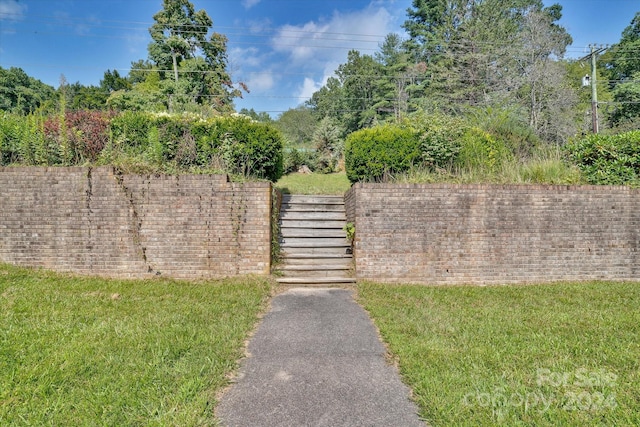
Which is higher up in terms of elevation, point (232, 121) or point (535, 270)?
point (232, 121)

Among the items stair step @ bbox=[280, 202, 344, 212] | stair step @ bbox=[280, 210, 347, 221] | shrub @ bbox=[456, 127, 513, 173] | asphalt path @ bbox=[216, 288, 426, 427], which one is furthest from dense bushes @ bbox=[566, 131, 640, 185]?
asphalt path @ bbox=[216, 288, 426, 427]

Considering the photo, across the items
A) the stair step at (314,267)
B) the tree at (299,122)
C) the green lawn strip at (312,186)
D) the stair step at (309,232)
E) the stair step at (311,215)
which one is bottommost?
the stair step at (314,267)

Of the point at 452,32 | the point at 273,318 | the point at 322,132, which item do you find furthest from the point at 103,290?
the point at 452,32

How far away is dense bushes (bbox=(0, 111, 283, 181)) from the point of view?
5934 millimetres

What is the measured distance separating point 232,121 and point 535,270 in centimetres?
645

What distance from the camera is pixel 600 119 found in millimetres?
24484

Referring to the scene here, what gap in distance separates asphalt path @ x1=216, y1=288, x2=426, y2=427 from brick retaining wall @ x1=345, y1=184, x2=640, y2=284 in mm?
1829

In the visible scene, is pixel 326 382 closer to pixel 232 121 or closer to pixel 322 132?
pixel 232 121

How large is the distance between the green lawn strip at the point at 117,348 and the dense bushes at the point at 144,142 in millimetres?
2319

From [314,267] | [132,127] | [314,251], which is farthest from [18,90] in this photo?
[314,267]

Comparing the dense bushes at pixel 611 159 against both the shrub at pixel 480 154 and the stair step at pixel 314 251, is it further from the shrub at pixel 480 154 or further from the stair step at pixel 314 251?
the stair step at pixel 314 251

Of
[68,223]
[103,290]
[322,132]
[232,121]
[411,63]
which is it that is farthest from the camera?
[411,63]

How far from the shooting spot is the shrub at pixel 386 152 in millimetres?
7016

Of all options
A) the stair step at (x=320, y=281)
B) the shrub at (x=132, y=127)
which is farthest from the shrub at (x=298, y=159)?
the stair step at (x=320, y=281)
